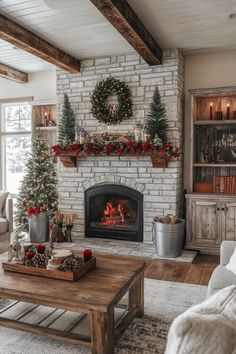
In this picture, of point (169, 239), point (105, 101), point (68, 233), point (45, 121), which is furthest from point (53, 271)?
point (45, 121)

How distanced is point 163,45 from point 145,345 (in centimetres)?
389

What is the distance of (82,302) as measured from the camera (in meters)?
2.13

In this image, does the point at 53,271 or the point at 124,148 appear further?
the point at 124,148

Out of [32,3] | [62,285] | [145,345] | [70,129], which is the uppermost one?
[32,3]

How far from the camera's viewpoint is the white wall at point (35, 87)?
6.16m

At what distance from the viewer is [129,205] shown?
5.42 m

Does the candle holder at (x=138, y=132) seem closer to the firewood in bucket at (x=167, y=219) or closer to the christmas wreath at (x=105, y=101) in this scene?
the christmas wreath at (x=105, y=101)

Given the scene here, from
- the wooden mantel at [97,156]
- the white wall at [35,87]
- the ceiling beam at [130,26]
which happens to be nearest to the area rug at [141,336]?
the wooden mantel at [97,156]

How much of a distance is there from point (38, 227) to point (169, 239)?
211 centimetres

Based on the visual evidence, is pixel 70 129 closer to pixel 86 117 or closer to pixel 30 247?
pixel 86 117

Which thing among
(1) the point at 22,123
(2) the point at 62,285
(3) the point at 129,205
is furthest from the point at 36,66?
(2) the point at 62,285

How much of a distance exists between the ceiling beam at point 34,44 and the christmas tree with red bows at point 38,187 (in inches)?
54.9

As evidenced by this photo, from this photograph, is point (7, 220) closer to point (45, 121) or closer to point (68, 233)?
point (68, 233)

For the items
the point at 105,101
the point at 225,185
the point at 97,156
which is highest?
the point at 105,101
